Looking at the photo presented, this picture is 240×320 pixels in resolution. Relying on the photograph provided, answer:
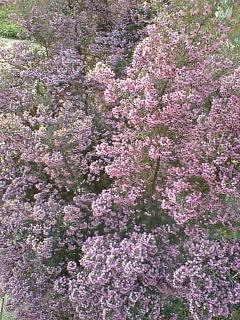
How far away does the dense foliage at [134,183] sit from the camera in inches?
116

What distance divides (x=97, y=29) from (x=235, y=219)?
2201mm

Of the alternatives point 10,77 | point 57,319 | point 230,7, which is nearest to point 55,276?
point 57,319

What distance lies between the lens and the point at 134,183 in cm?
322

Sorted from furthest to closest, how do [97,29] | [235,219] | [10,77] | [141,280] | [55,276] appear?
[97,29]
[10,77]
[55,276]
[141,280]
[235,219]

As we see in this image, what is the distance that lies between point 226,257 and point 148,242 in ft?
1.51

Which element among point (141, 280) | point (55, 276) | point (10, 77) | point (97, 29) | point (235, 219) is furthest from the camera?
point (97, 29)

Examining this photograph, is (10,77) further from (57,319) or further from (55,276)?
(57,319)

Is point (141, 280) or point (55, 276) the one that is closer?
point (141, 280)

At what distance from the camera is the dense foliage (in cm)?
294

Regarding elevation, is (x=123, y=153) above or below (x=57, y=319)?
above

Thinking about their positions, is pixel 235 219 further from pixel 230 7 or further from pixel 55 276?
pixel 230 7

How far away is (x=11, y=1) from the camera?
424 centimetres

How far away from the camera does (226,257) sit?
9.93 feet

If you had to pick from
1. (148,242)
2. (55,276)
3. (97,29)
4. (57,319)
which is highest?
(97,29)
